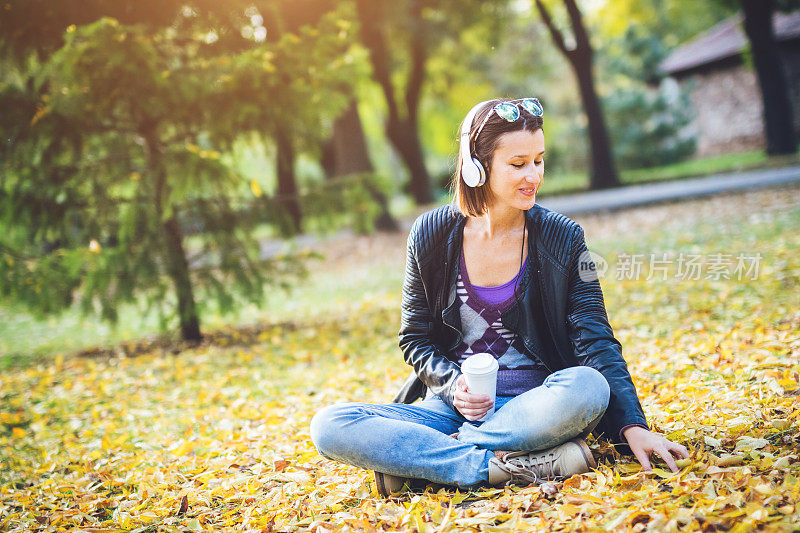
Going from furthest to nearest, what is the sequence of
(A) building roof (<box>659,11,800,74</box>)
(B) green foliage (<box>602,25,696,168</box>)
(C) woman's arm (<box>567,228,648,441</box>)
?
(B) green foliage (<box>602,25,696,168</box>) → (A) building roof (<box>659,11,800,74</box>) → (C) woman's arm (<box>567,228,648,441</box>)

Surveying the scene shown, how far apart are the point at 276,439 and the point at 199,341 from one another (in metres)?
3.63

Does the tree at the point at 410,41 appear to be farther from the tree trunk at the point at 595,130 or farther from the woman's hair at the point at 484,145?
the woman's hair at the point at 484,145

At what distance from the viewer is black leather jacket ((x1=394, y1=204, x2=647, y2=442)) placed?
261cm

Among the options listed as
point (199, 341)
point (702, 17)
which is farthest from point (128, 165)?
point (702, 17)

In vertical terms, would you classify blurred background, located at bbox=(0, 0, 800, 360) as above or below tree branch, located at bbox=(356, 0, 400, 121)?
below

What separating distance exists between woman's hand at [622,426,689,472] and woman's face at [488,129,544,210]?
100 cm

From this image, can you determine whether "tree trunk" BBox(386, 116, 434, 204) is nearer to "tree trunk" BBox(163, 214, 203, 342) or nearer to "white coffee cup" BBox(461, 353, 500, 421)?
"tree trunk" BBox(163, 214, 203, 342)

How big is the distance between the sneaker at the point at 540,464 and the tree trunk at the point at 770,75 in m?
15.9

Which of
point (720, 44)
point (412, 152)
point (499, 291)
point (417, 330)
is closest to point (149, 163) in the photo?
point (417, 330)

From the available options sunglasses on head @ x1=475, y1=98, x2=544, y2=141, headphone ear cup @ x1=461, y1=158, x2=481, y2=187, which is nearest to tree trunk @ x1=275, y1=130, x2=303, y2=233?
headphone ear cup @ x1=461, y1=158, x2=481, y2=187

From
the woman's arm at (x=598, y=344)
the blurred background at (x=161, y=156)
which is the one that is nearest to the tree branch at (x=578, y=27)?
the blurred background at (x=161, y=156)

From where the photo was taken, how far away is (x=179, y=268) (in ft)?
21.3

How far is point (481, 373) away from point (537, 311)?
480mm

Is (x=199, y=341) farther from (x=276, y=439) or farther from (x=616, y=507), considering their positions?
(x=616, y=507)
